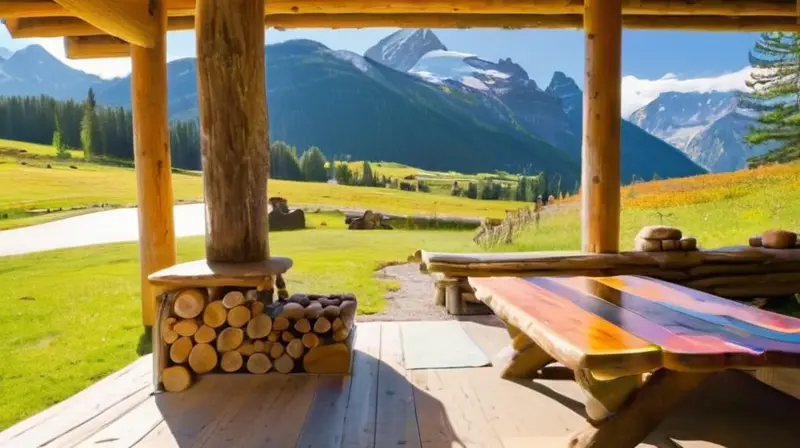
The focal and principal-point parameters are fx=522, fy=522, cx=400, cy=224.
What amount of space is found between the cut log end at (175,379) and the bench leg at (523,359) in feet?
5.67

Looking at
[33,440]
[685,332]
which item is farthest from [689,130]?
[33,440]

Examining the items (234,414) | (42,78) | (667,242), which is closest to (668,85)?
(667,242)

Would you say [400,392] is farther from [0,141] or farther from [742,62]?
[742,62]

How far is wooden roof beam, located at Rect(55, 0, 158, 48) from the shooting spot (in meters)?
3.11

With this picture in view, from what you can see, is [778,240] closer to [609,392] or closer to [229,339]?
[609,392]

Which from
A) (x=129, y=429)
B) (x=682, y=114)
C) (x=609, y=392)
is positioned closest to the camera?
(x=609, y=392)

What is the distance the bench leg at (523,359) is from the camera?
2826 millimetres

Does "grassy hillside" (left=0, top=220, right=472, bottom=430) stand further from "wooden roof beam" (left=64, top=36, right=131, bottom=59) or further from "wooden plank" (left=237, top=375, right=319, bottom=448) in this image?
"wooden plank" (left=237, top=375, right=319, bottom=448)

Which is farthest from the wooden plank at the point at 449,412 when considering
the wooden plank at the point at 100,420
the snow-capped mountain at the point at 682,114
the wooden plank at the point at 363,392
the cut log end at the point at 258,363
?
the snow-capped mountain at the point at 682,114

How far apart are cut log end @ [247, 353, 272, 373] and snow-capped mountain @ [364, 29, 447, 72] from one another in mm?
5263

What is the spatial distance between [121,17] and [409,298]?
129 inches

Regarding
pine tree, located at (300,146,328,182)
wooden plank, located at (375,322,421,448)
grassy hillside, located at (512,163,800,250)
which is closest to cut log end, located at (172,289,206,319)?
wooden plank, located at (375,322,421,448)

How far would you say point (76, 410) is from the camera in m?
2.62

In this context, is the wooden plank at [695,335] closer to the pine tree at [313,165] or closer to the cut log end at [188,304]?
the cut log end at [188,304]
